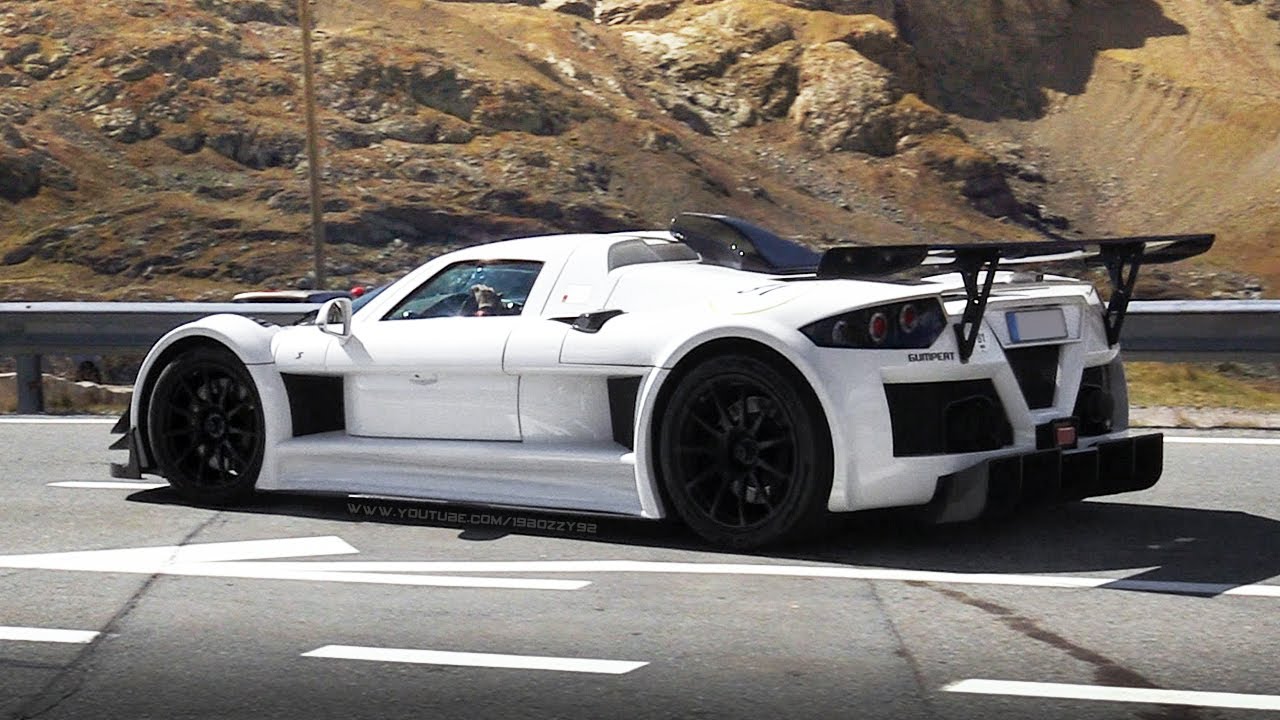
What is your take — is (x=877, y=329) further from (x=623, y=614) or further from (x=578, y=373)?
(x=623, y=614)

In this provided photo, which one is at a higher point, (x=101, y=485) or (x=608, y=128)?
(x=608, y=128)

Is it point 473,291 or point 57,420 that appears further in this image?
point 57,420

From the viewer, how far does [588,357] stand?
695 cm

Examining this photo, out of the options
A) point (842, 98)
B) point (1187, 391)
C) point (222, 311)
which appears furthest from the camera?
point (842, 98)

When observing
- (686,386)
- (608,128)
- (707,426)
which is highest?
(608,128)

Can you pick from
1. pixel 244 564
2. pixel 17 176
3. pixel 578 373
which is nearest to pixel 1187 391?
pixel 578 373

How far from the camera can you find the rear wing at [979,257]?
6.32 meters

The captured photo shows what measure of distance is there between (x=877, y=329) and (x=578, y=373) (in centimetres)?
A: 121

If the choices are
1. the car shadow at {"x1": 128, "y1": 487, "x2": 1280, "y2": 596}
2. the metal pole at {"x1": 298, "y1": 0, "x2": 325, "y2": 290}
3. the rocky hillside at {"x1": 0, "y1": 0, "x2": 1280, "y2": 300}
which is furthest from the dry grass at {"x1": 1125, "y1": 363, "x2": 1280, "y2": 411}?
the rocky hillside at {"x1": 0, "y1": 0, "x2": 1280, "y2": 300}

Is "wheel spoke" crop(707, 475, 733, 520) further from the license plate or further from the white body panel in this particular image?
the license plate

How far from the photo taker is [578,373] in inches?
275

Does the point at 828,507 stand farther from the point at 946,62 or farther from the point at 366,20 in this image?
the point at 946,62

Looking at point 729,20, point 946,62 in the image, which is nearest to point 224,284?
point 729,20

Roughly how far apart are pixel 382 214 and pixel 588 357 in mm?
41217
